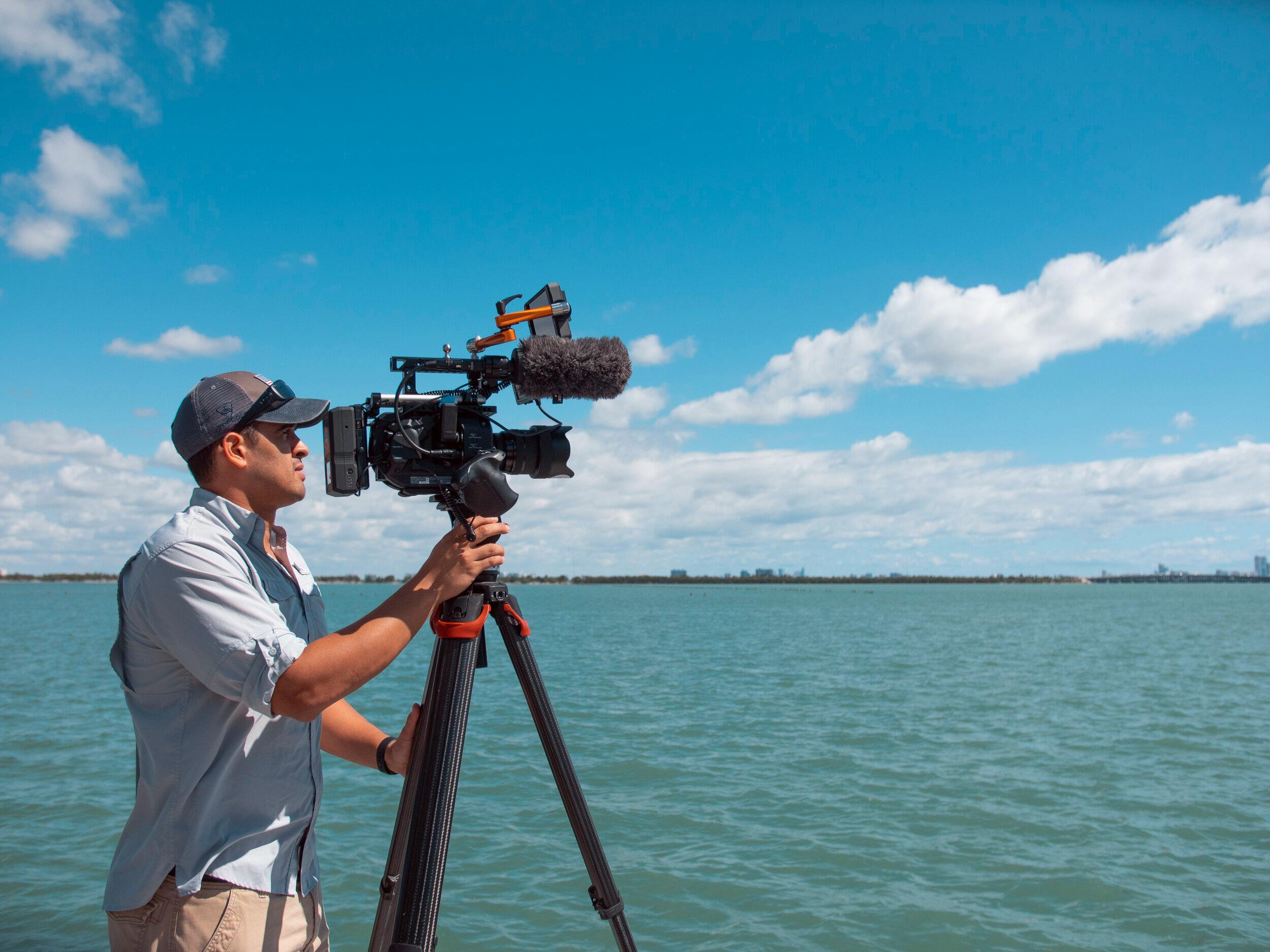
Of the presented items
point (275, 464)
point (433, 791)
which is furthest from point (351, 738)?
point (275, 464)

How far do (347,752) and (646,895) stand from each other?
14.3 ft

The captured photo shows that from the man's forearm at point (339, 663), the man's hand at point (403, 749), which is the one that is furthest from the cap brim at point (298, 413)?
the man's hand at point (403, 749)

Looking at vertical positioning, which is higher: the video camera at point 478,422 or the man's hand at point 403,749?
the video camera at point 478,422

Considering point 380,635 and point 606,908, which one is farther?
point 606,908

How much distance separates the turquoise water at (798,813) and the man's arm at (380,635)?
4.25 meters

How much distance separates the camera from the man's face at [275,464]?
5.64 feet

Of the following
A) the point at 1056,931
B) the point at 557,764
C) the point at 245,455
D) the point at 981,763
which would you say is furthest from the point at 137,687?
the point at 981,763

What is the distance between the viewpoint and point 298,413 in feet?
5.66

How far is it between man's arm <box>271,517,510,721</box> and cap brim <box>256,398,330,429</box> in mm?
385

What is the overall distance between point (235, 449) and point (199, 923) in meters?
0.92

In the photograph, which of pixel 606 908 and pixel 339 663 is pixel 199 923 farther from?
pixel 606 908

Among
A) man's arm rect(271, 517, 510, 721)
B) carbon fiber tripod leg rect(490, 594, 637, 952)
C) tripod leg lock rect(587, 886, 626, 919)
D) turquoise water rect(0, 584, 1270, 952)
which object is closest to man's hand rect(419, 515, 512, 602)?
man's arm rect(271, 517, 510, 721)

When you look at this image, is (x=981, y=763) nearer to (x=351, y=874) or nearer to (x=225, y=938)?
(x=351, y=874)

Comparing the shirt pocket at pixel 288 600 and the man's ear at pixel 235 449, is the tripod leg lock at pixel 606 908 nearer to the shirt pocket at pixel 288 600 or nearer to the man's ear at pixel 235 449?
the shirt pocket at pixel 288 600
